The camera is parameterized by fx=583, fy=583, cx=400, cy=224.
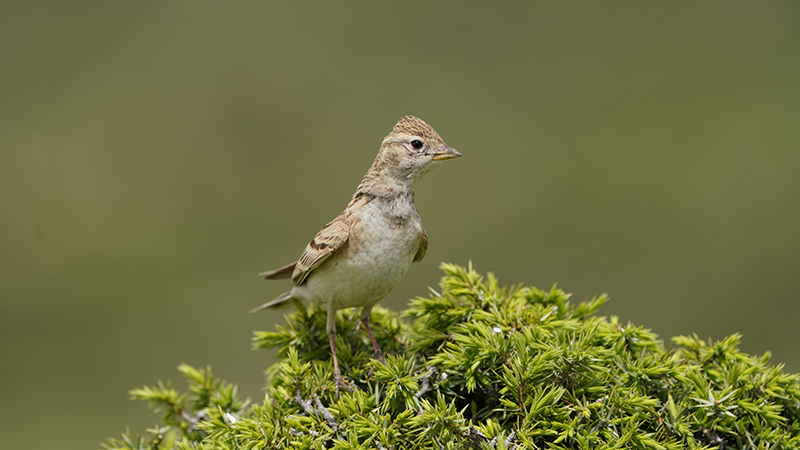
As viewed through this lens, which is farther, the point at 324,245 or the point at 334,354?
the point at 324,245

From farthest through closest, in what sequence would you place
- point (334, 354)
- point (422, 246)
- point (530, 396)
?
1. point (422, 246)
2. point (334, 354)
3. point (530, 396)

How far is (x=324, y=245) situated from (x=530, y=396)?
3.60 feet

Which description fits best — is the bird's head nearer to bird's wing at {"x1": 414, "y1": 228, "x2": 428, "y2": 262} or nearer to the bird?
the bird

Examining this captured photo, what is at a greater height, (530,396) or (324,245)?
(324,245)

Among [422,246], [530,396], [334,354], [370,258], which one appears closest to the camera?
[530,396]

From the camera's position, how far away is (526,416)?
1538 millimetres

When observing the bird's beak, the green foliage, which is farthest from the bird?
the green foliage

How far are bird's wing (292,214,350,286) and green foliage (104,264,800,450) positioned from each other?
44 centimetres

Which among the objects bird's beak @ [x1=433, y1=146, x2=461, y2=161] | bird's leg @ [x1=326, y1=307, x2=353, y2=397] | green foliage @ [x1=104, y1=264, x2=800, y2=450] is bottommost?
green foliage @ [x1=104, y1=264, x2=800, y2=450]

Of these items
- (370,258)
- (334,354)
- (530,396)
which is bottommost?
(530,396)

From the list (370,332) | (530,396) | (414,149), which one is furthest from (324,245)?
(530,396)

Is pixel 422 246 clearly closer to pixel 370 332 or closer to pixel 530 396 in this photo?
pixel 370 332

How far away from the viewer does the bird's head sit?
2.37 m

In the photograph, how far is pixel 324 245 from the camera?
2385 millimetres
